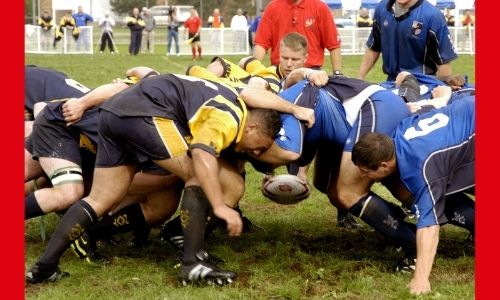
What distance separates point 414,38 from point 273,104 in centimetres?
269

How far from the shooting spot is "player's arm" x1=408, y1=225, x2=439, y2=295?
16.2 ft

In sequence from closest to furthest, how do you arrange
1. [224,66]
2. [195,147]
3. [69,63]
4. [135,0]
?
1. [195,147]
2. [224,66]
3. [69,63]
4. [135,0]

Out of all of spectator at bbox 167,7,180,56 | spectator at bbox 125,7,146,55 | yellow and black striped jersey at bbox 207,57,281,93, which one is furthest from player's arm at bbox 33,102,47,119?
spectator at bbox 125,7,146,55

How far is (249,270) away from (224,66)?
1843 mm

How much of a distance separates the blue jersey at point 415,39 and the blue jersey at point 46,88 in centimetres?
289

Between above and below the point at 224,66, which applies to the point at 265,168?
below

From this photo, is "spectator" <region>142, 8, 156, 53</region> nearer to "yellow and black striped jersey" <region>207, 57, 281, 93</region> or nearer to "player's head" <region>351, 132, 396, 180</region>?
"yellow and black striped jersey" <region>207, 57, 281, 93</region>

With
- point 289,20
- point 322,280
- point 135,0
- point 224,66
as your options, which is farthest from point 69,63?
point 135,0

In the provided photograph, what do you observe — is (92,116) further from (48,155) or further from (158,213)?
(158,213)

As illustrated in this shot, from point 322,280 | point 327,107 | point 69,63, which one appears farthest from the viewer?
point 69,63

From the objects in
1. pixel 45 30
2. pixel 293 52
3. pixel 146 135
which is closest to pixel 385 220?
pixel 146 135

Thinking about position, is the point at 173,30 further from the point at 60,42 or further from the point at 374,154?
the point at 374,154

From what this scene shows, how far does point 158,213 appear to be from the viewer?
20.1 ft

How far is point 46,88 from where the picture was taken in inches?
258
